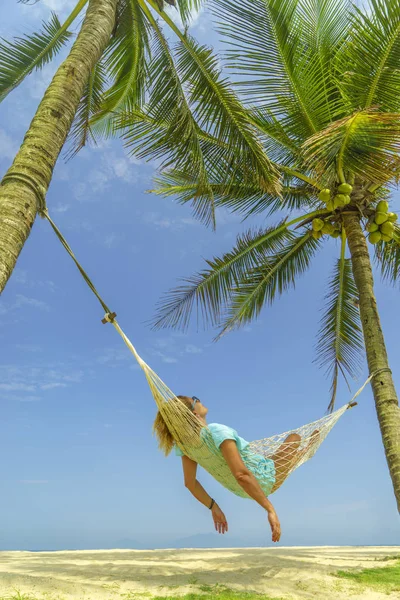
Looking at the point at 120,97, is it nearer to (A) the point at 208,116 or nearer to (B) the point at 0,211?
(A) the point at 208,116

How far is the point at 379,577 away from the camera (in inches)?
149

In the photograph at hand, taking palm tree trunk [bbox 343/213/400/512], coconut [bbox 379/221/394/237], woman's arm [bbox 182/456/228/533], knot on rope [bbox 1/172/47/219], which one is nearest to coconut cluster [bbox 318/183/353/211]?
palm tree trunk [bbox 343/213/400/512]

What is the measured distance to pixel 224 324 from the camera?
21.5 feet

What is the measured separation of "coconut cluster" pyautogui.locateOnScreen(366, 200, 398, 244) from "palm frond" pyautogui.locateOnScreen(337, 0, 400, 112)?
2.96 feet

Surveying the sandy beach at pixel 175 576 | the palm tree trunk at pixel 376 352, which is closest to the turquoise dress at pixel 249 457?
the sandy beach at pixel 175 576

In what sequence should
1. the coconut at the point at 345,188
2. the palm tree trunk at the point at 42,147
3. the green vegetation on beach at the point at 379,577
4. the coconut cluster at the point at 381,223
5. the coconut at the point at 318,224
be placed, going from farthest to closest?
the coconut at the point at 318,224 → the coconut cluster at the point at 381,223 → the coconut at the point at 345,188 → the green vegetation on beach at the point at 379,577 → the palm tree trunk at the point at 42,147

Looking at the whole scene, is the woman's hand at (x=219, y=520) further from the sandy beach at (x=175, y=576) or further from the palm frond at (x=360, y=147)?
the palm frond at (x=360, y=147)

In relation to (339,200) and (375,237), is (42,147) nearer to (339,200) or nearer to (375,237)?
(339,200)

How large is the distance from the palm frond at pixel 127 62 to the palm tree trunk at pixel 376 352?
8.62 feet

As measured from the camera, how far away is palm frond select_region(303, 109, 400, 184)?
12.3 feet

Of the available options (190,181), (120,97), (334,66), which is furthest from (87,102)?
(334,66)

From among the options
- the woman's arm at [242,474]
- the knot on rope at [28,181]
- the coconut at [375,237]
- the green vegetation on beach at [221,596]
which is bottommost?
the green vegetation on beach at [221,596]

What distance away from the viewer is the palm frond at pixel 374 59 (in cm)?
413

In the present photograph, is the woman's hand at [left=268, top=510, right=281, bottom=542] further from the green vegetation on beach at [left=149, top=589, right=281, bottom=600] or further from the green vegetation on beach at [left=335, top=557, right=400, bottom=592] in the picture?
the green vegetation on beach at [left=335, top=557, right=400, bottom=592]
